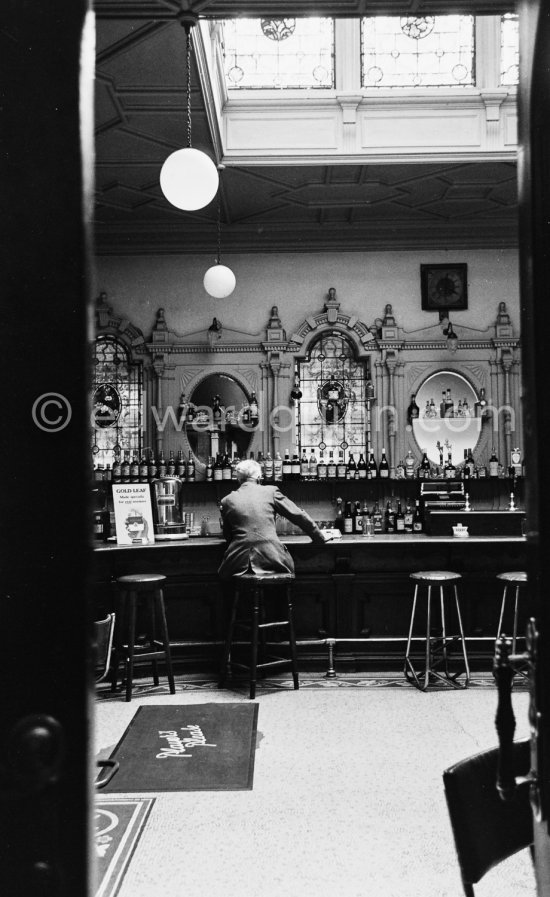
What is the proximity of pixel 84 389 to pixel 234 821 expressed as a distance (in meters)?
3.10

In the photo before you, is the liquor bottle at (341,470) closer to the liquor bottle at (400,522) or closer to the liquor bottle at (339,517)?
the liquor bottle at (339,517)

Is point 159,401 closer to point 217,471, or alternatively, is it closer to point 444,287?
point 217,471

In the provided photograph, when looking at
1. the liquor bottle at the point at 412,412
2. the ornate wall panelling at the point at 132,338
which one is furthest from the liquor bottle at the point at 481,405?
the ornate wall panelling at the point at 132,338

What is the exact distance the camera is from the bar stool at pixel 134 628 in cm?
550

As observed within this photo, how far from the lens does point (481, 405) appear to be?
8117 mm

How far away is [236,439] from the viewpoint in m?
8.18

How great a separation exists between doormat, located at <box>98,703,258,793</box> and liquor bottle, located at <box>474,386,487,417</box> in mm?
4412

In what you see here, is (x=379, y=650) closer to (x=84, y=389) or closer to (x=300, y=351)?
(x=300, y=351)

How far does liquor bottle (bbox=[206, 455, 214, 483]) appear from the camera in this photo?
313 inches

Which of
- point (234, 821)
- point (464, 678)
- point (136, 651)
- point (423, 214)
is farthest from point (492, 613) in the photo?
point (423, 214)

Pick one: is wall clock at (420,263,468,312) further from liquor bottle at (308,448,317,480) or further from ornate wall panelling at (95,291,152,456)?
ornate wall panelling at (95,291,152,456)

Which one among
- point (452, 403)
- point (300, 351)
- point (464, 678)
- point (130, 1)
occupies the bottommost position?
point (464, 678)

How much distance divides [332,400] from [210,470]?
1.62 m

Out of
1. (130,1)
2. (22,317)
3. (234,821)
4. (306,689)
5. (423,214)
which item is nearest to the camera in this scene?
(22,317)
